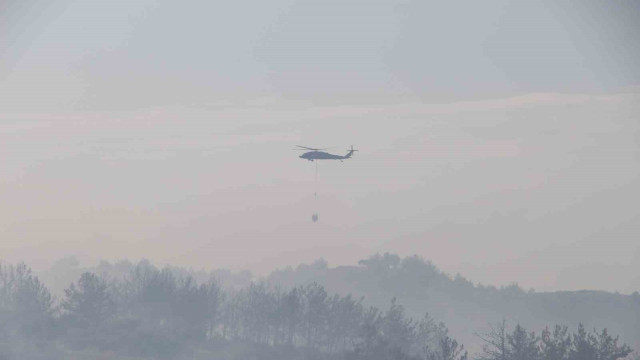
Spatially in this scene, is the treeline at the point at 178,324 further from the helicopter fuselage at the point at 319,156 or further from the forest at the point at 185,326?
the helicopter fuselage at the point at 319,156

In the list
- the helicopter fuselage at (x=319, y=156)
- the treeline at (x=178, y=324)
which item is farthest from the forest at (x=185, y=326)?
the helicopter fuselage at (x=319, y=156)

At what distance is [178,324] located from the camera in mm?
158125

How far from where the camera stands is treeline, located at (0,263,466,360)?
472 feet

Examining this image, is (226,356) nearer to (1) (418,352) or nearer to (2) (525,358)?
(1) (418,352)

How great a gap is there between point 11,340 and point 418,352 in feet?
155

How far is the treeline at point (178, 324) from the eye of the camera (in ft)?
472

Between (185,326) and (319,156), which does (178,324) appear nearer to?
(185,326)

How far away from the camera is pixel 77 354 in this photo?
13888 cm

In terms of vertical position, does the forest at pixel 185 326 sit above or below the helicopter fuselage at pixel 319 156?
below

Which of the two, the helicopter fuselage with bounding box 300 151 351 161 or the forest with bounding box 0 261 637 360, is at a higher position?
the helicopter fuselage with bounding box 300 151 351 161

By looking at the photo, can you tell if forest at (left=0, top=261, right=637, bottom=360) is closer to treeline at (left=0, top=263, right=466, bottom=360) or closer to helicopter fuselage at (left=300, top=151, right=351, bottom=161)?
treeline at (left=0, top=263, right=466, bottom=360)

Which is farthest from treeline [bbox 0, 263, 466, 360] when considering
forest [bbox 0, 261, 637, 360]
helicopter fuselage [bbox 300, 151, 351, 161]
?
helicopter fuselage [bbox 300, 151, 351, 161]

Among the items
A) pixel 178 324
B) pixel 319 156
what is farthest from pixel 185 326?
pixel 319 156

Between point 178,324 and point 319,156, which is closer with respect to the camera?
point 319,156
